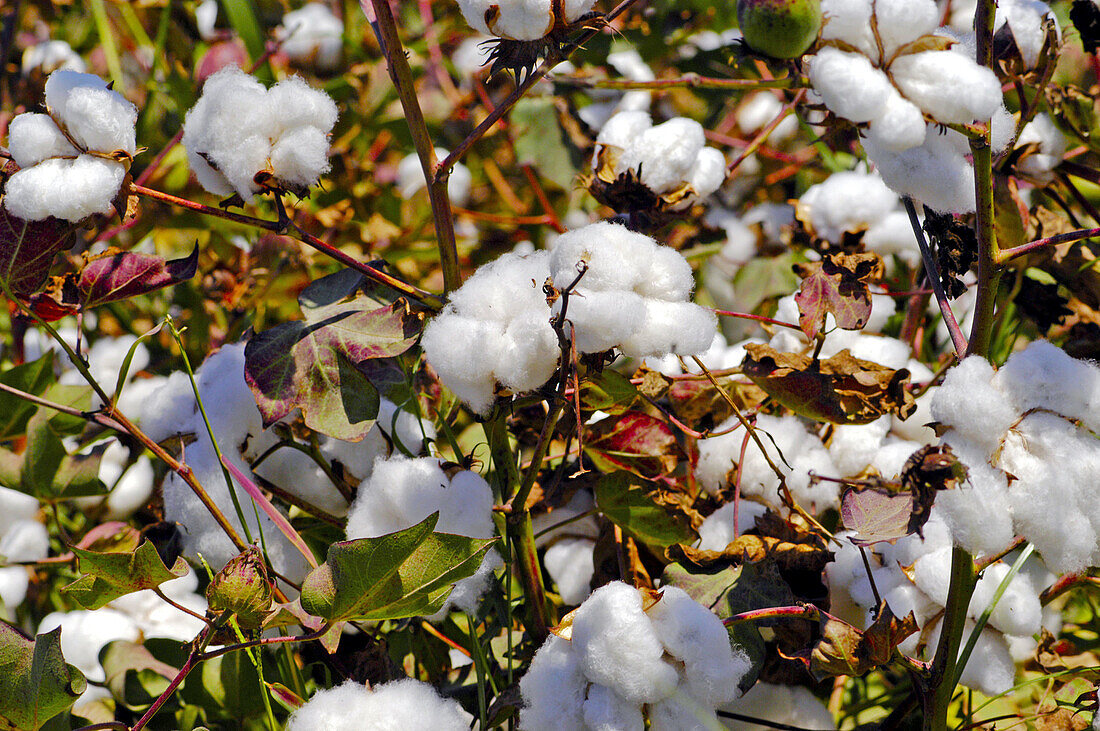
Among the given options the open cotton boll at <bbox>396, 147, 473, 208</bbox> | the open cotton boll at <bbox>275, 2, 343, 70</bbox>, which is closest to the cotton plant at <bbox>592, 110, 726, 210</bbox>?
the open cotton boll at <bbox>396, 147, 473, 208</bbox>

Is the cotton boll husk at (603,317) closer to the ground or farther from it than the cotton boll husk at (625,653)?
farther from it

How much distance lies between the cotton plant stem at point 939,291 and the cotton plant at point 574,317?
0.53 feet

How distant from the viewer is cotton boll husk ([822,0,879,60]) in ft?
1.78

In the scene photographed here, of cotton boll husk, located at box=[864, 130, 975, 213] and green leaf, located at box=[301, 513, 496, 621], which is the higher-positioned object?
cotton boll husk, located at box=[864, 130, 975, 213]

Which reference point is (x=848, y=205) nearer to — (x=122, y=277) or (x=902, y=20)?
(x=902, y=20)

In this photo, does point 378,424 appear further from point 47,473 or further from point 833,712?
point 833,712

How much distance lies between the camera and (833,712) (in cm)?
81

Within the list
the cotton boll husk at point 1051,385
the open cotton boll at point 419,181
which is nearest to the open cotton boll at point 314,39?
the open cotton boll at point 419,181

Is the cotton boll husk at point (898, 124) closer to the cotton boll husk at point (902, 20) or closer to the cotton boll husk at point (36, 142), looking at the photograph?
the cotton boll husk at point (902, 20)

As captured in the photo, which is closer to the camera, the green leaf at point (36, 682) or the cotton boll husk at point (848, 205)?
the green leaf at point (36, 682)

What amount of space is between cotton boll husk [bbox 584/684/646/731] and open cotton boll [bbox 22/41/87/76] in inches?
56.2

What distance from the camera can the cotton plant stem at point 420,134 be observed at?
63 centimetres

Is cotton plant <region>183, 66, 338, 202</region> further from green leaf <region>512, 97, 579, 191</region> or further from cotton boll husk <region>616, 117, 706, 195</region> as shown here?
green leaf <region>512, 97, 579, 191</region>

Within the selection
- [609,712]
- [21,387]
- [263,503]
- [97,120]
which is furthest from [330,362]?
[21,387]
